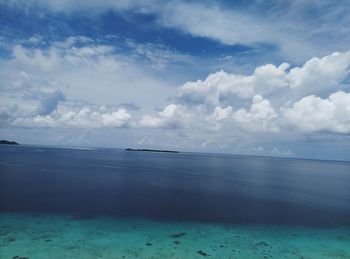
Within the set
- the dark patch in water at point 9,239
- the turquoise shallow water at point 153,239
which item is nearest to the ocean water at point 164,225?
the dark patch in water at point 9,239

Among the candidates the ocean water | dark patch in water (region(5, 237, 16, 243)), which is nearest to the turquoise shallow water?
dark patch in water (region(5, 237, 16, 243))

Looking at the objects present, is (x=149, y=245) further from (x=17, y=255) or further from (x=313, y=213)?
(x=313, y=213)

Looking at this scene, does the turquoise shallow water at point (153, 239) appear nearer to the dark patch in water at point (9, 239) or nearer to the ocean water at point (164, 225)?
the dark patch in water at point (9, 239)

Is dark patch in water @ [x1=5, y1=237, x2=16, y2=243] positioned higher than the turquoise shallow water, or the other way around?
dark patch in water @ [x1=5, y1=237, x2=16, y2=243]

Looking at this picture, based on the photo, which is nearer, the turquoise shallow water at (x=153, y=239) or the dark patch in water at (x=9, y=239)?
the turquoise shallow water at (x=153, y=239)

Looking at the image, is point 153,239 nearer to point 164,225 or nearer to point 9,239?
point 164,225

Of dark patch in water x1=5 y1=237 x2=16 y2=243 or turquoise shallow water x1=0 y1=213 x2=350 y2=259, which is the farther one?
dark patch in water x1=5 y1=237 x2=16 y2=243

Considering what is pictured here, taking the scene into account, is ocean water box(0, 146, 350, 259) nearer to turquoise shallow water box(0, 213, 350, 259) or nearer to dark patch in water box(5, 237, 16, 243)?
dark patch in water box(5, 237, 16, 243)

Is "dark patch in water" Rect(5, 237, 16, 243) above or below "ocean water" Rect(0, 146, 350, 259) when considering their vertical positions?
above

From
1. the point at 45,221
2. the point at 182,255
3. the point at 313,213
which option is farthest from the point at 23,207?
the point at 313,213
